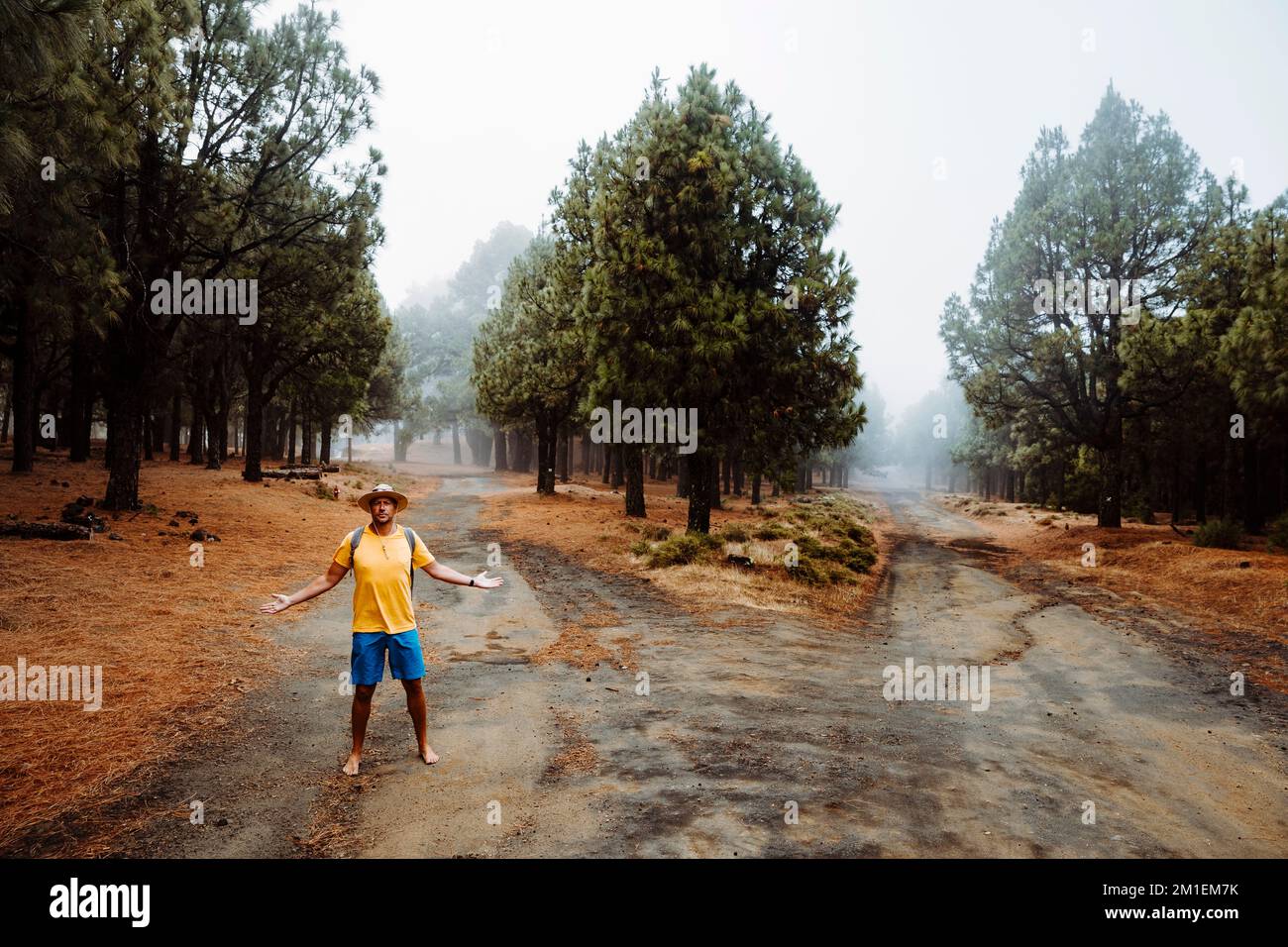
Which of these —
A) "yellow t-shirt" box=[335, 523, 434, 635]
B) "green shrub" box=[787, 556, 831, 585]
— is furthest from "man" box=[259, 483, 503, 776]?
"green shrub" box=[787, 556, 831, 585]

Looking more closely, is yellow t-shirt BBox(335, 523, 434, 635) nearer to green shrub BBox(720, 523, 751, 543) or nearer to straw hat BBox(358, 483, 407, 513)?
straw hat BBox(358, 483, 407, 513)

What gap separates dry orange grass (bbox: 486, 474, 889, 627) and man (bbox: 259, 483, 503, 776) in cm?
736

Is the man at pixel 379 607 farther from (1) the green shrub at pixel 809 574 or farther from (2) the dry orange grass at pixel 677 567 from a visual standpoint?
(1) the green shrub at pixel 809 574

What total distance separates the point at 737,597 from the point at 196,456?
3261cm

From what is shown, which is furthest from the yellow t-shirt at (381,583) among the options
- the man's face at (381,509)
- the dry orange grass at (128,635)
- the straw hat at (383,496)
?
the dry orange grass at (128,635)

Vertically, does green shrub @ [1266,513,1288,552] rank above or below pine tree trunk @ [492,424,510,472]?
below

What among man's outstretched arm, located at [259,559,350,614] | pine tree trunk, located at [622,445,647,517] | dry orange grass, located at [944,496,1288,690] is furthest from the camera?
pine tree trunk, located at [622,445,647,517]

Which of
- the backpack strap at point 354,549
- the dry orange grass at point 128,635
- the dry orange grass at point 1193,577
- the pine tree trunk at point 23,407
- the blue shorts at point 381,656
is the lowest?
the dry orange grass at point 1193,577

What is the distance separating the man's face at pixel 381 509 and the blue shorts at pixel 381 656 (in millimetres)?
930

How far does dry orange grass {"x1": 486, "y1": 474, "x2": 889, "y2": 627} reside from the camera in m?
13.4

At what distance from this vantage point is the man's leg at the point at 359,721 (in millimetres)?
5621
